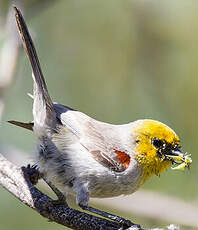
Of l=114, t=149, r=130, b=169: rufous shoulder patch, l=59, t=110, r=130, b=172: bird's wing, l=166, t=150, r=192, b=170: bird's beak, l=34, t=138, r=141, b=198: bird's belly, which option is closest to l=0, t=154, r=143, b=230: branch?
l=34, t=138, r=141, b=198: bird's belly

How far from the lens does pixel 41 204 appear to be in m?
3.87

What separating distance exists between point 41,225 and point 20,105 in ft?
5.09

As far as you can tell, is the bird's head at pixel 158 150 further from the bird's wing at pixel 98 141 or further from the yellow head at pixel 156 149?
the bird's wing at pixel 98 141

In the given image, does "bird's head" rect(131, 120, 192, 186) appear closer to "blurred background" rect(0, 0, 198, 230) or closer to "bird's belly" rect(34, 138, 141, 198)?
"bird's belly" rect(34, 138, 141, 198)

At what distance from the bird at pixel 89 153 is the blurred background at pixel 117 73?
62 cm

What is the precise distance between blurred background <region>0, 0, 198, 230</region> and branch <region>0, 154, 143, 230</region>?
2.87 feet

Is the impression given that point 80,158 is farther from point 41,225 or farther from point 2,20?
point 2,20

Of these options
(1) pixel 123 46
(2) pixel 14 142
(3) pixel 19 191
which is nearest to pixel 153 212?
(3) pixel 19 191

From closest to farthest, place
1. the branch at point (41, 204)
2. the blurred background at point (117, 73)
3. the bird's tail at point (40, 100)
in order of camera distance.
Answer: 1. the branch at point (41, 204)
2. the bird's tail at point (40, 100)
3. the blurred background at point (117, 73)

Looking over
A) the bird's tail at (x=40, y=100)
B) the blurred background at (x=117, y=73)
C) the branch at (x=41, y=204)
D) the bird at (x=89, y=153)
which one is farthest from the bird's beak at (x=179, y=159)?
the bird's tail at (x=40, y=100)

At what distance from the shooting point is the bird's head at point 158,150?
4273mm

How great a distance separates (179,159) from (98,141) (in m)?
0.74

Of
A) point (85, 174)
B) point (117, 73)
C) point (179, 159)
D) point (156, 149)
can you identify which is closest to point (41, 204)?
point (85, 174)

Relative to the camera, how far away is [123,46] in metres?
6.34
